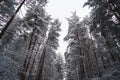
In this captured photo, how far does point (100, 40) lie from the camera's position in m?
28.1

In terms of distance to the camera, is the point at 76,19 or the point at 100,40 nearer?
the point at 76,19

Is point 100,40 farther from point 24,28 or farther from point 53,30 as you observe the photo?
point 24,28

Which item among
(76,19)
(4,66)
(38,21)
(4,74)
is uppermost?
(76,19)

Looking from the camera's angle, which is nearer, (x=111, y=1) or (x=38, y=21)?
(x=111, y=1)

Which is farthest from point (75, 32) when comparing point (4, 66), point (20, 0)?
point (4, 66)

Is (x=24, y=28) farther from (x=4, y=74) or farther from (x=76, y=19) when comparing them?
(x=76, y=19)

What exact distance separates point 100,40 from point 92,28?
10865 millimetres

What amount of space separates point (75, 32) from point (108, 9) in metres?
8.52

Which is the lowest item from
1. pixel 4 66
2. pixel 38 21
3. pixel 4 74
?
pixel 4 74

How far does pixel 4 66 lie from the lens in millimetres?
10438

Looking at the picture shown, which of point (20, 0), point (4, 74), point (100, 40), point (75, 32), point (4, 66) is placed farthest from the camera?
point (100, 40)

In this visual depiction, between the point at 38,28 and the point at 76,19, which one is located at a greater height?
the point at 76,19

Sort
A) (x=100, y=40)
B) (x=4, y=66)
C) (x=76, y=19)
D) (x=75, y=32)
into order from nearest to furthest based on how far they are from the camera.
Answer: (x=4, y=66) < (x=75, y=32) < (x=76, y=19) < (x=100, y=40)

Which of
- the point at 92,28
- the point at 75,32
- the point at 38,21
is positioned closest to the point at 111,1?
the point at 92,28
